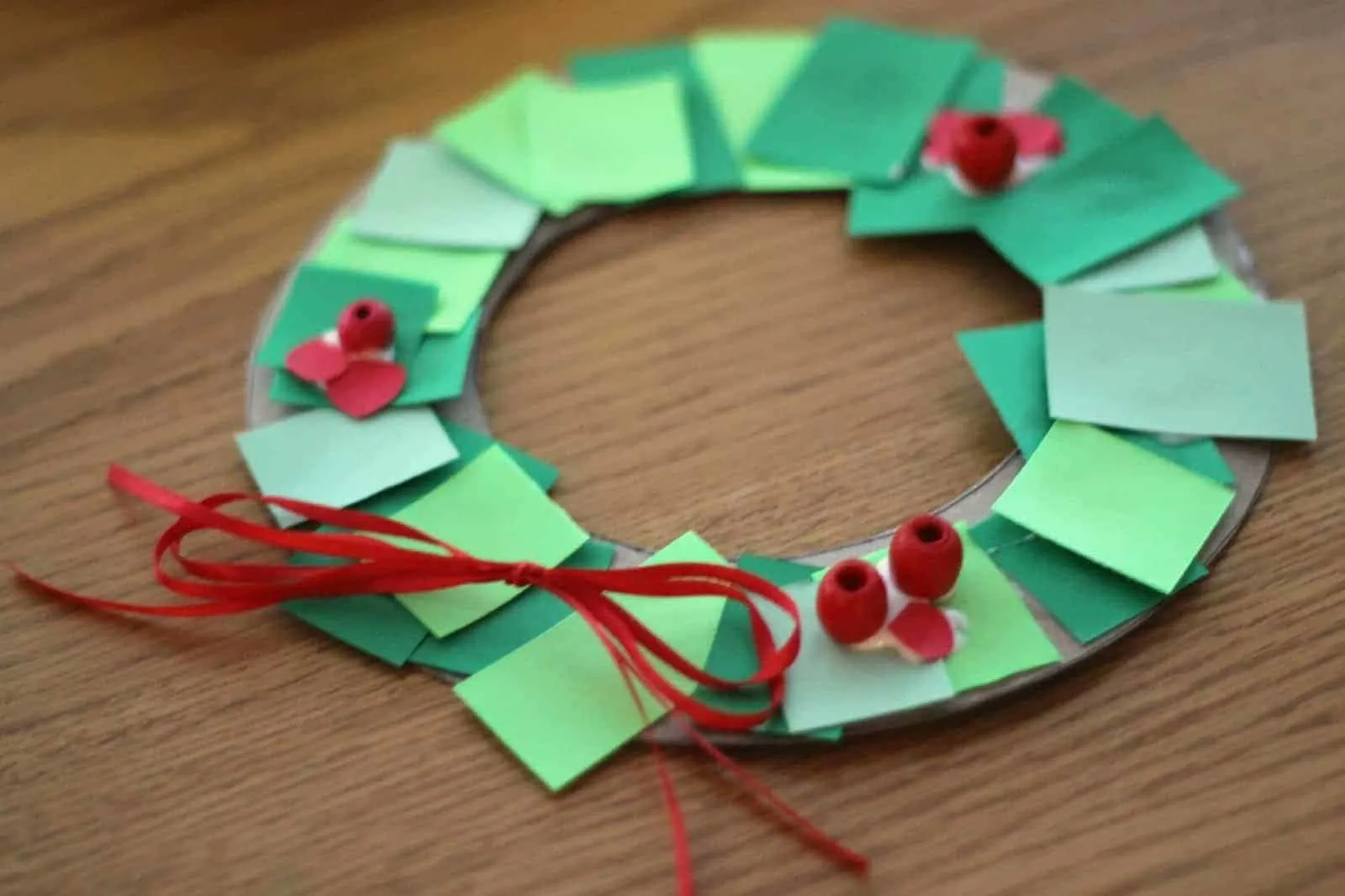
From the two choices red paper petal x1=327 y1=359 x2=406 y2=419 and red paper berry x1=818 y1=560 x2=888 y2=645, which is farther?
red paper petal x1=327 y1=359 x2=406 y2=419

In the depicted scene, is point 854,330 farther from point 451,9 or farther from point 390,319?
point 451,9

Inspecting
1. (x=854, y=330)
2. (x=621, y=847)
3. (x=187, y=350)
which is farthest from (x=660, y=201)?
(x=621, y=847)

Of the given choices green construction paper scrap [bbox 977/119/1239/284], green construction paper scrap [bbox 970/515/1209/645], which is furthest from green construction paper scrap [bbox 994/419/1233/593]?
green construction paper scrap [bbox 977/119/1239/284]

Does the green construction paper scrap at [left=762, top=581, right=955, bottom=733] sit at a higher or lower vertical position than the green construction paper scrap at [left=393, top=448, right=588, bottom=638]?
lower

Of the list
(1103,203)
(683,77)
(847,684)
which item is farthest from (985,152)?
(847,684)

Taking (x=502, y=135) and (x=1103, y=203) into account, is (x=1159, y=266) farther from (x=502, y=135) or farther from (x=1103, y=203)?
(x=502, y=135)

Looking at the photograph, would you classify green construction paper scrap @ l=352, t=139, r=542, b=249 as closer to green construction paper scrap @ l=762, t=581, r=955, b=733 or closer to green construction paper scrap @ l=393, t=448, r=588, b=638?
green construction paper scrap @ l=393, t=448, r=588, b=638
